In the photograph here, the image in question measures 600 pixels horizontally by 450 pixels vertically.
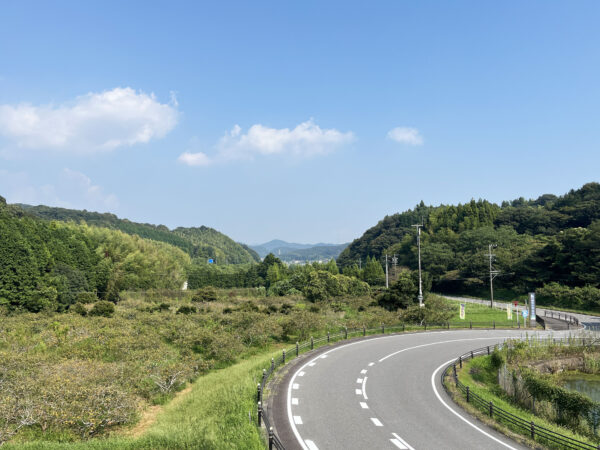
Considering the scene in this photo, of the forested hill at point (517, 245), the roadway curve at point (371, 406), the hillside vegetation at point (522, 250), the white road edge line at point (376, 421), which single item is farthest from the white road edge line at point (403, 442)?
the forested hill at point (517, 245)

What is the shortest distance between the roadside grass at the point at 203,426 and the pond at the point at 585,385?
632 inches

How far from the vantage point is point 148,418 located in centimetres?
1366

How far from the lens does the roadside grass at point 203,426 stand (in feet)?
32.0

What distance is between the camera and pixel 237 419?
1090 centimetres

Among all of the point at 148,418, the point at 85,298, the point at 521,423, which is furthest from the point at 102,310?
the point at 521,423

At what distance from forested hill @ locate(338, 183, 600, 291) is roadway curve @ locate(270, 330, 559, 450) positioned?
126 feet

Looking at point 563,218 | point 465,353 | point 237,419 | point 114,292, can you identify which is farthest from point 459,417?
point 563,218

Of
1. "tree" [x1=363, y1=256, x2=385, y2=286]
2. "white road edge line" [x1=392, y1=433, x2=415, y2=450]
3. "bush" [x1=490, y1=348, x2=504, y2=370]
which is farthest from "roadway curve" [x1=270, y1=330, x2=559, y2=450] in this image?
"tree" [x1=363, y1=256, x2=385, y2=286]

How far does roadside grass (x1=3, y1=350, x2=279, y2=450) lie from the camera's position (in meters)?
9.76

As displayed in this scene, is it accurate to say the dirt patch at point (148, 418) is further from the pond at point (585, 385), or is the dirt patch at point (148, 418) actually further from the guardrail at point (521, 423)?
the pond at point (585, 385)

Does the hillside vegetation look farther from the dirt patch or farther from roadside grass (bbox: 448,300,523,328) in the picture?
the dirt patch

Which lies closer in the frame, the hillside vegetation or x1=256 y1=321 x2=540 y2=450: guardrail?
x1=256 y1=321 x2=540 y2=450: guardrail

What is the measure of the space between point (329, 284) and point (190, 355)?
37.9 metres

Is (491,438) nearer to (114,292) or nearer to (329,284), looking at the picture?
(329,284)
